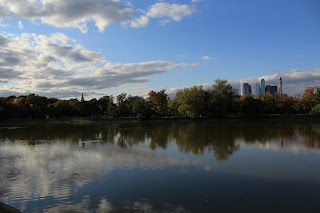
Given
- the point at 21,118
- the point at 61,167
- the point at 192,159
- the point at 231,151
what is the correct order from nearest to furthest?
the point at 61,167 → the point at 192,159 → the point at 231,151 → the point at 21,118

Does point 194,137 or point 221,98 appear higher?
point 221,98

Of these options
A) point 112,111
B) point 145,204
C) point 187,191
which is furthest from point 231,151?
point 112,111

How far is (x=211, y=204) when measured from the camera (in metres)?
8.28

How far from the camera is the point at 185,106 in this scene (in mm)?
67500

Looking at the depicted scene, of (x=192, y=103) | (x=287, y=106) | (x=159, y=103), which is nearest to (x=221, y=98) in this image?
(x=192, y=103)

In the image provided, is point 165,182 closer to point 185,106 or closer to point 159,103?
point 185,106

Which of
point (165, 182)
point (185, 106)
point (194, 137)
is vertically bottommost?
point (165, 182)

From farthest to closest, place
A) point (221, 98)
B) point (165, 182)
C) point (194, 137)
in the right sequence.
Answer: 1. point (221, 98)
2. point (194, 137)
3. point (165, 182)

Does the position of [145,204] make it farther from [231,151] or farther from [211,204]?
[231,151]

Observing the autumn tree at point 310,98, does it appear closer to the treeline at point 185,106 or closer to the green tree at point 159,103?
the treeline at point 185,106

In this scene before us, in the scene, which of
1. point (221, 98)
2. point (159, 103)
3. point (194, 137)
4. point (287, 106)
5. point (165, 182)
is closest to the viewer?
point (165, 182)

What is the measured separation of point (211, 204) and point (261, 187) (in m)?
3.02

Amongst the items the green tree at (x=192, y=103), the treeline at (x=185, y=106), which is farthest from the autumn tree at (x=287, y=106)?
the green tree at (x=192, y=103)

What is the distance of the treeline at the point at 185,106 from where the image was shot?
67.1 meters
